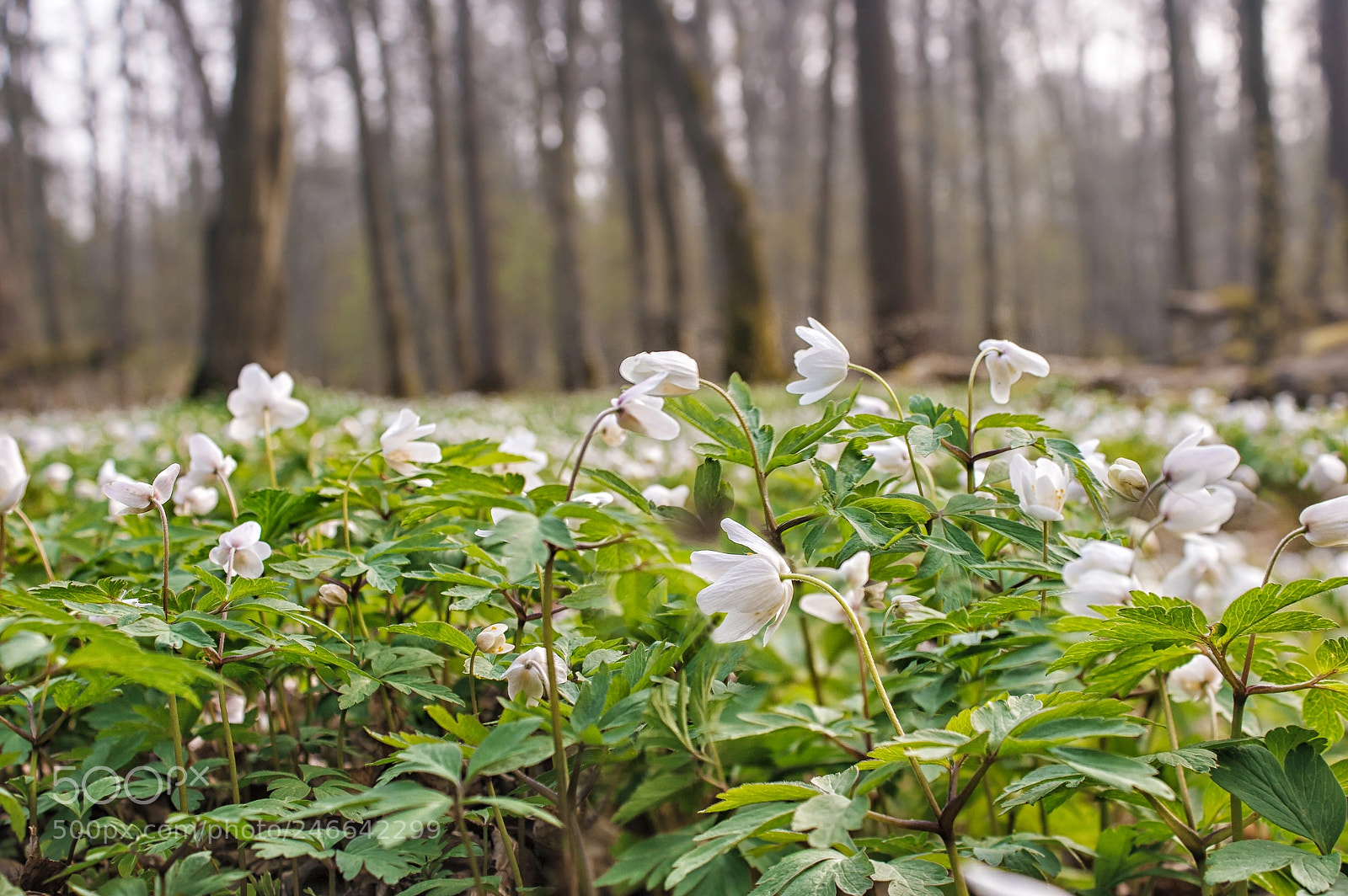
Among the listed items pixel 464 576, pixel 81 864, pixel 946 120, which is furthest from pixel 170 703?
pixel 946 120

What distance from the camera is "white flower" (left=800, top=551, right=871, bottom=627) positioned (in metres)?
1.35

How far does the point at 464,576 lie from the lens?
1002mm

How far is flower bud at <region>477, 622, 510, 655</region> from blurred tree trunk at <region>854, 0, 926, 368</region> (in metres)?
12.3

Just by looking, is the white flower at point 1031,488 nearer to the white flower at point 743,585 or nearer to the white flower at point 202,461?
the white flower at point 743,585

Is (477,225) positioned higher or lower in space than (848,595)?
higher

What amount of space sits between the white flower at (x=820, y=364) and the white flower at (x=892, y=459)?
14 centimetres

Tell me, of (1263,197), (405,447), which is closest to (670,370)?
(405,447)

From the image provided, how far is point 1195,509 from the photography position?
1139 mm

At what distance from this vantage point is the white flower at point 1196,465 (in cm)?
108

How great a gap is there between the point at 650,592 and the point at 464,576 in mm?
326

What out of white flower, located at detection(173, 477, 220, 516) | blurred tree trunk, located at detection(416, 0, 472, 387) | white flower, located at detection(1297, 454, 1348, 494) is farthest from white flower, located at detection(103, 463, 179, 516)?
blurred tree trunk, located at detection(416, 0, 472, 387)

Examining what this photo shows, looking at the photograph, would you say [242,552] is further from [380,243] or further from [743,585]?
[380,243]

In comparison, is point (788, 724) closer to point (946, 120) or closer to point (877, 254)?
point (877, 254)

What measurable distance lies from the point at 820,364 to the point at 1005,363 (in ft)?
0.96
